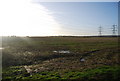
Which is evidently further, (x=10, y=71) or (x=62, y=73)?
(x=10, y=71)

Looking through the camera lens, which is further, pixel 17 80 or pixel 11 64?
pixel 11 64

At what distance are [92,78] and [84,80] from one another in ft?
3.11

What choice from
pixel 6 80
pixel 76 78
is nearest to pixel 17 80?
pixel 6 80

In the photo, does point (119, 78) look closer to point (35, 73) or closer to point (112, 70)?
point (112, 70)

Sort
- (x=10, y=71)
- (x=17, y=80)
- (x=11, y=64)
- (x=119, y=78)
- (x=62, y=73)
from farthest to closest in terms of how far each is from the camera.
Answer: (x=11, y=64), (x=10, y=71), (x=62, y=73), (x=17, y=80), (x=119, y=78)

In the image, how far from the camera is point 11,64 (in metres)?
32.7

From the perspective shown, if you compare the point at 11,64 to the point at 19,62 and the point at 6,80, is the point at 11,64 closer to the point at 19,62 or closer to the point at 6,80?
the point at 19,62

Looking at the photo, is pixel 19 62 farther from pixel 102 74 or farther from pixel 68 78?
pixel 102 74

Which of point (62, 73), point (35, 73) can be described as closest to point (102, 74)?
point (62, 73)

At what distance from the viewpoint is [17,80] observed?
22797mm

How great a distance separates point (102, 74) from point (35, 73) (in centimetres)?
894

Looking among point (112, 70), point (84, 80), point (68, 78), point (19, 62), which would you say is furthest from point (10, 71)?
point (112, 70)

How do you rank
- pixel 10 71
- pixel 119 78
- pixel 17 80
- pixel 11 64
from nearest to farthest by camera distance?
1. pixel 119 78
2. pixel 17 80
3. pixel 10 71
4. pixel 11 64

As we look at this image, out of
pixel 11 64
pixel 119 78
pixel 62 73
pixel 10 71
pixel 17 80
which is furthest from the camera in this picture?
pixel 11 64
